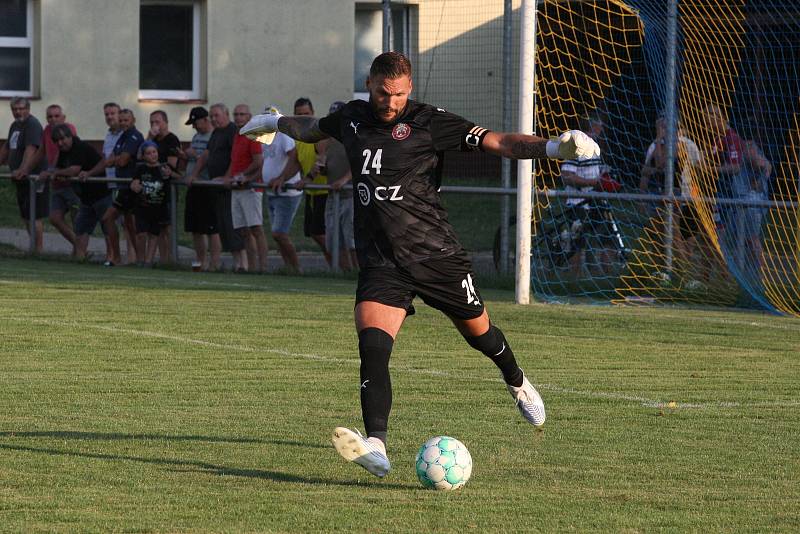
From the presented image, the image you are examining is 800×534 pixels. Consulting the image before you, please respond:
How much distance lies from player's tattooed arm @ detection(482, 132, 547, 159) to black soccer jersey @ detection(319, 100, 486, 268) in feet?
0.22

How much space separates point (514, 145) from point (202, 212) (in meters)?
11.0

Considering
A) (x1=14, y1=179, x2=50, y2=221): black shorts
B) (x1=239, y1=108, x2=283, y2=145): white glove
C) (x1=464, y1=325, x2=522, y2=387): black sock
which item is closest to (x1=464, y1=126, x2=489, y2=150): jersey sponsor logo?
(x1=464, y1=325, x2=522, y2=387): black sock

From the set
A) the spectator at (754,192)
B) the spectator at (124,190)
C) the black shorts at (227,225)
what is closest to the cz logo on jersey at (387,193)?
the spectator at (754,192)

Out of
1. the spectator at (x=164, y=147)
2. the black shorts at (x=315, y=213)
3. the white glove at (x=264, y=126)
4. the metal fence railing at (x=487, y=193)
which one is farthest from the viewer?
the spectator at (x=164, y=147)

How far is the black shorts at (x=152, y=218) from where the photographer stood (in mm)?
17812

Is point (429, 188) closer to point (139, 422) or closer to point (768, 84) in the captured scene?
point (139, 422)

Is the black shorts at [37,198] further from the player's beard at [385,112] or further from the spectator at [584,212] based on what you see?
the player's beard at [385,112]

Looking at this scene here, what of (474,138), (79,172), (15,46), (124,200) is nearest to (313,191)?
(124,200)

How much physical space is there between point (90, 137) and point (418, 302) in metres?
14.1

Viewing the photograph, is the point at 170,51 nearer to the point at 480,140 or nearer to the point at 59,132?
the point at 59,132

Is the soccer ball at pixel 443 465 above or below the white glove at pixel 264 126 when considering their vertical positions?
below

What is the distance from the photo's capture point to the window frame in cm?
2669

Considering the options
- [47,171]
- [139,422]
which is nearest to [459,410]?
[139,422]

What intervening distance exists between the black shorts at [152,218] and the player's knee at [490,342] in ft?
36.9
